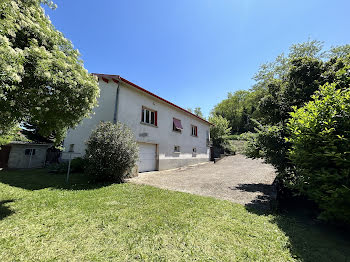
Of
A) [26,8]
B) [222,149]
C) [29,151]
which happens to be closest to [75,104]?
[26,8]

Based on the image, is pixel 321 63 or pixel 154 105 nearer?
pixel 321 63

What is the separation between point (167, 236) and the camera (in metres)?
3.25

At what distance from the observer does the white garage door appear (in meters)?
11.3

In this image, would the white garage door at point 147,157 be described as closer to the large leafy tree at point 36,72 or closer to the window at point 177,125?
the window at point 177,125

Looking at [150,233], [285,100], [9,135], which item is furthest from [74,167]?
[285,100]

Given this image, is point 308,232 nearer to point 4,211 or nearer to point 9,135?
point 4,211

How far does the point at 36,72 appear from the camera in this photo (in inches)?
145

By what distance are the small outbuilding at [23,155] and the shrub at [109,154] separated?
10981 mm

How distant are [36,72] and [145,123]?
7.98 m

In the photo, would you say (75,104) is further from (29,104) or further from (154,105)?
(154,105)

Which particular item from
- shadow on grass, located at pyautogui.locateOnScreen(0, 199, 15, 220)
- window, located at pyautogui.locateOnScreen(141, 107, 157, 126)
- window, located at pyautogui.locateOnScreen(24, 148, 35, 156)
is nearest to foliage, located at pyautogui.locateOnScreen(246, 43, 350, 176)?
window, located at pyautogui.locateOnScreen(141, 107, 157, 126)

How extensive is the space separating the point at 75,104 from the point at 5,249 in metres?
4.11

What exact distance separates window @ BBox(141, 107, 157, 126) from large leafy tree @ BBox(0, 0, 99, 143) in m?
6.42

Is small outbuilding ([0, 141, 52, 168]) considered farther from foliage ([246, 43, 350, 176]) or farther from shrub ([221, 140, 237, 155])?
shrub ([221, 140, 237, 155])
